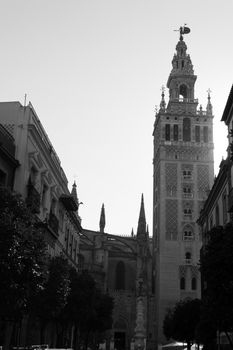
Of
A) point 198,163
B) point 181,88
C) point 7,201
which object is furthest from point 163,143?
point 7,201

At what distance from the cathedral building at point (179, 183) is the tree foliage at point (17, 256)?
178ft

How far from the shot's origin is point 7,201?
18.7 metres

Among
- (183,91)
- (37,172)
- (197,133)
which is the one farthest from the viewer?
(183,91)

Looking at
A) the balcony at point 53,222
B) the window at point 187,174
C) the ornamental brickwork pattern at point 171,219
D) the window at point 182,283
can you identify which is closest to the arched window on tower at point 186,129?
the window at point 187,174

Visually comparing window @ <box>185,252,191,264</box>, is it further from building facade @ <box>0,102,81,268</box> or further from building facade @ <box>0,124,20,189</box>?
building facade @ <box>0,124,20,189</box>

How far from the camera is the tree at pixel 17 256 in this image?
17.3 meters

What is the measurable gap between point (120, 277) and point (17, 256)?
2795 inches

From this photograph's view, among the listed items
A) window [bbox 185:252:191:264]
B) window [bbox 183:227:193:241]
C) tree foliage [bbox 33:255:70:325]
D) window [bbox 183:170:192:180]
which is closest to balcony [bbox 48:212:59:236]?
tree foliage [bbox 33:255:70:325]

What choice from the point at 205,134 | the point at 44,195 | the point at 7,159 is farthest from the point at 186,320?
the point at 205,134

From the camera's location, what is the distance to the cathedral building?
72375 mm

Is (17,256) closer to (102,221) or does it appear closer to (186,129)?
(186,129)

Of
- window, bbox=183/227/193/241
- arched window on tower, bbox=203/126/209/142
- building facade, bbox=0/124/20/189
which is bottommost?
building facade, bbox=0/124/20/189

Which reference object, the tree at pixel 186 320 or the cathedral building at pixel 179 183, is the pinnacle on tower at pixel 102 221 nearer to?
the cathedral building at pixel 179 183

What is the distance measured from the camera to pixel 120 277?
8700 centimetres
